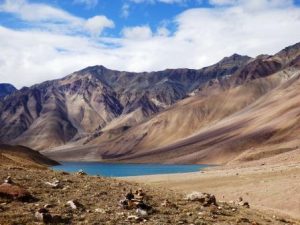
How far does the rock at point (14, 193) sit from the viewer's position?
60.3 feet

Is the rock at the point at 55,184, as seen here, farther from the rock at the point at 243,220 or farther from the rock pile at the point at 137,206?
the rock at the point at 243,220

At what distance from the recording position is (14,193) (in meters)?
18.6

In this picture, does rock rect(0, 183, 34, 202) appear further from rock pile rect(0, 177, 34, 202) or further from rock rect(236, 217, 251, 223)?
rock rect(236, 217, 251, 223)

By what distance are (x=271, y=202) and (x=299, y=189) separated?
3.01 m

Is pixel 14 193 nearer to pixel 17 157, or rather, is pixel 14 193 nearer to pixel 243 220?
pixel 243 220

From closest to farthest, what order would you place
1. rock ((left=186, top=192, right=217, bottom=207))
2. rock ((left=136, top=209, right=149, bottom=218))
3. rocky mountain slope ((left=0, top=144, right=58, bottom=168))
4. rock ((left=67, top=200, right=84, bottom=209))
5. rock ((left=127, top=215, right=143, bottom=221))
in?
rock ((left=127, top=215, right=143, bottom=221)) → rock ((left=67, top=200, right=84, bottom=209)) → rock ((left=136, top=209, right=149, bottom=218)) → rock ((left=186, top=192, right=217, bottom=207)) → rocky mountain slope ((left=0, top=144, right=58, bottom=168))

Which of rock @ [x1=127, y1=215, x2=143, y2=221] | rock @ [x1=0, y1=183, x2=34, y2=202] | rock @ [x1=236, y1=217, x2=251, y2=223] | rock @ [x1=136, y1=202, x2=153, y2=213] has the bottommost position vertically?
rock @ [x1=236, y1=217, x2=251, y2=223]

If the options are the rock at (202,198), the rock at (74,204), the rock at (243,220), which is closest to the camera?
the rock at (74,204)

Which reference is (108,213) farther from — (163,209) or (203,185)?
(203,185)

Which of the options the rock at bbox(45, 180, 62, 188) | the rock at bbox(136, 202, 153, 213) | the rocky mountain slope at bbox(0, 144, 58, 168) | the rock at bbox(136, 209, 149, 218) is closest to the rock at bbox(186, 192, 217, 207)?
the rock at bbox(136, 202, 153, 213)

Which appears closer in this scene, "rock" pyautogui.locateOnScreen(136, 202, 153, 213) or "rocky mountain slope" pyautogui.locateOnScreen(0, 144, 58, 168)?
"rock" pyautogui.locateOnScreen(136, 202, 153, 213)

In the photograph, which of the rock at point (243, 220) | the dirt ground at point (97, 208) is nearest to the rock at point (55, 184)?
the dirt ground at point (97, 208)

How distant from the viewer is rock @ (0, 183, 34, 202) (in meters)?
18.4

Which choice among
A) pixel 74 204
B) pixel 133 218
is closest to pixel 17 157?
pixel 74 204
